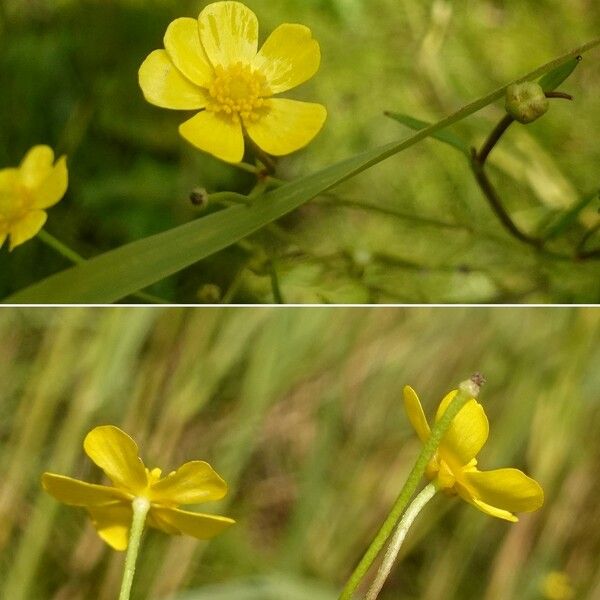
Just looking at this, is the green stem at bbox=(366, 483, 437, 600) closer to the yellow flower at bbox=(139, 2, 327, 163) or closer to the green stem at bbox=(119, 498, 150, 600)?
the green stem at bbox=(119, 498, 150, 600)

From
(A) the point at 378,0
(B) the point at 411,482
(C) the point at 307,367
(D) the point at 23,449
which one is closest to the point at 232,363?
(C) the point at 307,367

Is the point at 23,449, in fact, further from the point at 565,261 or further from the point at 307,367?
the point at 565,261

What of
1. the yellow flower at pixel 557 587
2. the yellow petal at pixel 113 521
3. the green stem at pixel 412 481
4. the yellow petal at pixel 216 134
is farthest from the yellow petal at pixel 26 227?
the yellow flower at pixel 557 587

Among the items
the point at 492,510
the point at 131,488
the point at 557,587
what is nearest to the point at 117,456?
the point at 131,488

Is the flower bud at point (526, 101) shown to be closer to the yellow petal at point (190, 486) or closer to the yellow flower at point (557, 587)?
the yellow petal at point (190, 486)

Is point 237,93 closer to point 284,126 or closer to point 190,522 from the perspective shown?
point 284,126

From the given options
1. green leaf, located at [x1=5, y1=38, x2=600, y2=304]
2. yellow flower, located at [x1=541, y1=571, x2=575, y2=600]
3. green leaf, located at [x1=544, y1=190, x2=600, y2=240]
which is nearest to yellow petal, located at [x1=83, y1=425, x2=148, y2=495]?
green leaf, located at [x1=5, y1=38, x2=600, y2=304]
